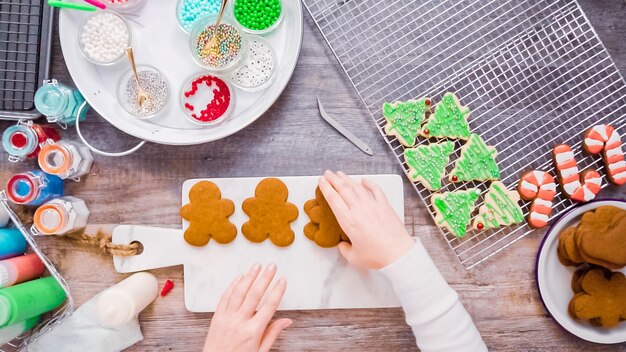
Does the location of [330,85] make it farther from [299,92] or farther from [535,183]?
[535,183]

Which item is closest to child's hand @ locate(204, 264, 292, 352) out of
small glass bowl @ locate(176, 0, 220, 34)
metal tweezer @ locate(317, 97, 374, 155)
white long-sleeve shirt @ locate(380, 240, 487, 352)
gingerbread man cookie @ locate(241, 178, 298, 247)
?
gingerbread man cookie @ locate(241, 178, 298, 247)

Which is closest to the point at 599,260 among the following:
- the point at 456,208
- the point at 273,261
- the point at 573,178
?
the point at 573,178

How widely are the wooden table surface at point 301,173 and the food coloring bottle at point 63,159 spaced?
2.0 inches

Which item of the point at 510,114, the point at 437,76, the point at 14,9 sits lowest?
the point at 510,114

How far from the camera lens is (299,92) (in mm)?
1439

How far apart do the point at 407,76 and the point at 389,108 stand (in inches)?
4.2

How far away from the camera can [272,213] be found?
4.59 ft

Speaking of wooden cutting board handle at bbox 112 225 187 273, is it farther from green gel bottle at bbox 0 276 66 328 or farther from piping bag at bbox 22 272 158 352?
green gel bottle at bbox 0 276 66 328

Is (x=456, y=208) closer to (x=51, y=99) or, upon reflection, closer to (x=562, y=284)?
(x=562, y=284)

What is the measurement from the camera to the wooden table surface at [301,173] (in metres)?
1.43

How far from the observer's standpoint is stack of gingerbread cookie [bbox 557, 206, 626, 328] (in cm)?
128

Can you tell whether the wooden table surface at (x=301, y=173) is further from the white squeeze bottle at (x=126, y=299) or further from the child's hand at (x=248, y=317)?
the child's hand at (x=248, y=317)

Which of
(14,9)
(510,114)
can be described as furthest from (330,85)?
(14,9)

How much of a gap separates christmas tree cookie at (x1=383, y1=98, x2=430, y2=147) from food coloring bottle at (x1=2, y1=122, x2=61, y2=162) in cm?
79
